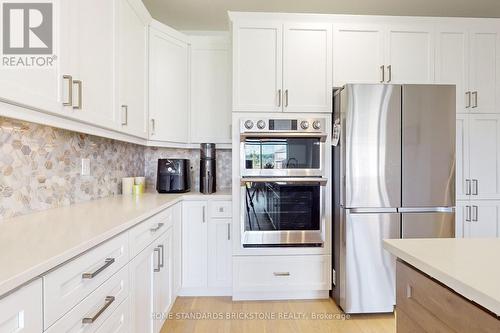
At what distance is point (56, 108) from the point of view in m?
1.17

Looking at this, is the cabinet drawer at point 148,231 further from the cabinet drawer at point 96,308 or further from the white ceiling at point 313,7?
the white ceiling at point 313,7

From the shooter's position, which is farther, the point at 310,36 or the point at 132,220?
the point at 310,36

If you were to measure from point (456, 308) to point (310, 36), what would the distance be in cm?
214

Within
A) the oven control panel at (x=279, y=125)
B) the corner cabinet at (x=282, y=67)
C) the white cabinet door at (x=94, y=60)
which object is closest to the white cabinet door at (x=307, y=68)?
the corner cabinet at (x=282, y=67)

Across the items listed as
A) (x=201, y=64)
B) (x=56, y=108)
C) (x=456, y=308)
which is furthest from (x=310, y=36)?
(x=456, y=308)

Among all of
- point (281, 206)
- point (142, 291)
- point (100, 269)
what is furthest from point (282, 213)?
point (100, 269)

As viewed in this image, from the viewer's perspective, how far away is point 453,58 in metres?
2.36

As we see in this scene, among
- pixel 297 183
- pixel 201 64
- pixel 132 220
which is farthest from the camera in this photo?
pixel 201 64

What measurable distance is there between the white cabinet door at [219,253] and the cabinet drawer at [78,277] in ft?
4.00

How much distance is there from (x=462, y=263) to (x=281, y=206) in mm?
1506

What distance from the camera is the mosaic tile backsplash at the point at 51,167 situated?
50.1 inches

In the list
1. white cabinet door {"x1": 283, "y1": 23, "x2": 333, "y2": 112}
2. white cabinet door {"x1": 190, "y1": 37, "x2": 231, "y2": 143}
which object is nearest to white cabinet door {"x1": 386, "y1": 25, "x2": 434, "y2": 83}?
white cabinet door {"x1": 283, "y1": 23, "x2": 333, "y2": 112}

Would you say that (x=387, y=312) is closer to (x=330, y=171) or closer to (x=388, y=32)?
(x=330, y=171)

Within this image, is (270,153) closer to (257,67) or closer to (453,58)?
(257,67)
